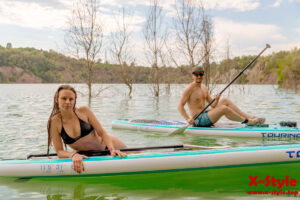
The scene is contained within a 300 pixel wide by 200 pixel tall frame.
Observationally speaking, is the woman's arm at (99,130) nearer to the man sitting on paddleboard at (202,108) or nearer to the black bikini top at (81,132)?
the black bikini top at (81,132)

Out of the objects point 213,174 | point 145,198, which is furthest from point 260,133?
point 145,198

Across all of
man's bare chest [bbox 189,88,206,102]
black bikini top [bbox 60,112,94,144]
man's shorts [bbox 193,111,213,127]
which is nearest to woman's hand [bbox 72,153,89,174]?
black bikini top [bbox 60,112,94,144]

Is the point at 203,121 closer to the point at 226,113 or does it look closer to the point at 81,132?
the point at 226,113

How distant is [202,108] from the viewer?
5.84 meters

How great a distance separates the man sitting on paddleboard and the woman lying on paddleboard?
2734mm

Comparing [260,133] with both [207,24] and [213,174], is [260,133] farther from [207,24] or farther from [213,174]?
[207,24]

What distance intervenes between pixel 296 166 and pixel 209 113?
2275 mm

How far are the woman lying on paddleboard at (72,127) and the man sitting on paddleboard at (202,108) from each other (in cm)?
273

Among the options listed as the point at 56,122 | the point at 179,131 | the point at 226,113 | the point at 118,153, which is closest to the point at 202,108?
Result: the point at 226,113

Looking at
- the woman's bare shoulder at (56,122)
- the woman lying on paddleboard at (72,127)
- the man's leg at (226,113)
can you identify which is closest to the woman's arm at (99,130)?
the woman lying on paddleboard at (72,127)

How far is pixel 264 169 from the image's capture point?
139 inches

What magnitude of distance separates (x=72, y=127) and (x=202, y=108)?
3405mm

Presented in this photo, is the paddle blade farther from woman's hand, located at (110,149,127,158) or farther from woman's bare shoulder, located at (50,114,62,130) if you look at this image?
woman's bare shoulder, located at (50,114,62,130)

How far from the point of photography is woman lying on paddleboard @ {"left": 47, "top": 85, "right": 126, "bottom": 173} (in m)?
2.94
